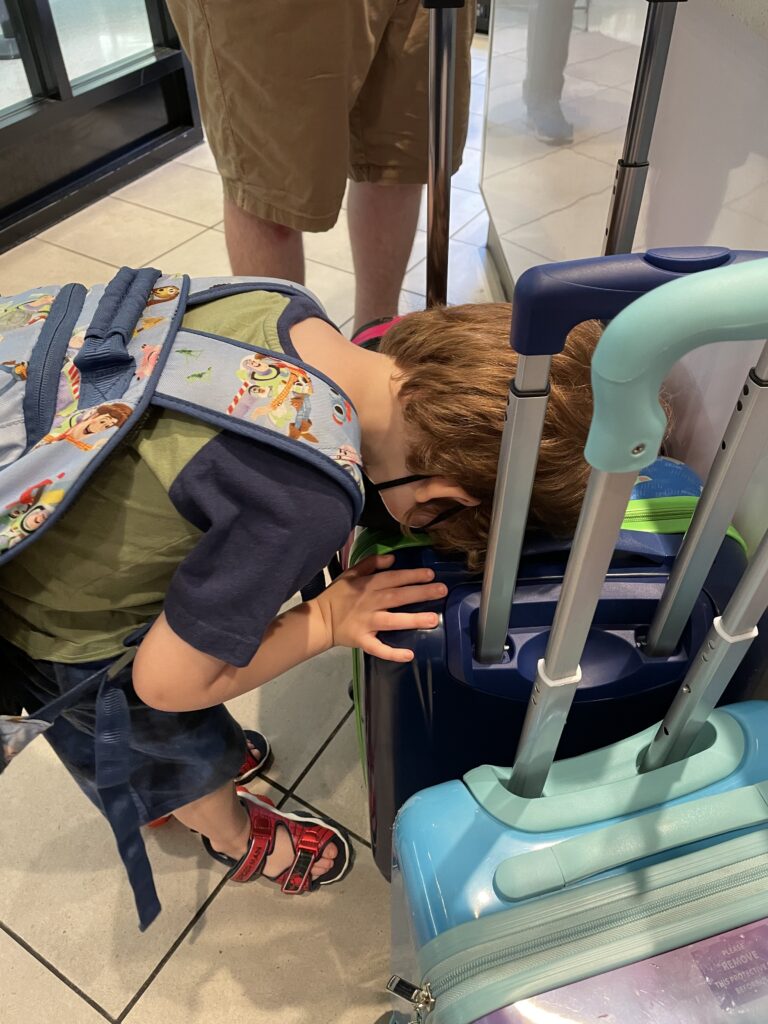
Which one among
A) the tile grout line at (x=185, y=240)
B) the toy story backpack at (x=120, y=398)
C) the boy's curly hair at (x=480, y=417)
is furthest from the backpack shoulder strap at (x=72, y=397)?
the tile grout line at (x=185, y=240)

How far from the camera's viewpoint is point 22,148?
6.92 feet

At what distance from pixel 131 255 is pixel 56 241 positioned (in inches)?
9.6

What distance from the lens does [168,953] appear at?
36.6 inches

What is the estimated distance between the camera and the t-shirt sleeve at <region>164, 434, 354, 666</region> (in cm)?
57

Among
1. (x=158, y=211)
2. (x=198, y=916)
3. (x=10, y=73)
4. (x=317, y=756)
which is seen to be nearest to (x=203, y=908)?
(x=198, y=916)

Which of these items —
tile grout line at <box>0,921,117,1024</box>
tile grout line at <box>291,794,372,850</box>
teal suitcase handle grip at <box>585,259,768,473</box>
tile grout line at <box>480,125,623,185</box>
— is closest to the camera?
teal suitcase handle grip at <box>585,259,768,473</box>

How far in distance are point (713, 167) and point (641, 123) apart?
154mm

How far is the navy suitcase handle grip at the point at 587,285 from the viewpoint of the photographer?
1.28 feet

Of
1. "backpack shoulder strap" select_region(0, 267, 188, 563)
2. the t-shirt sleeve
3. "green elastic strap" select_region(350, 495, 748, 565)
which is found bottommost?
"green elastic strap" select_region(350, 495, 748, 565)

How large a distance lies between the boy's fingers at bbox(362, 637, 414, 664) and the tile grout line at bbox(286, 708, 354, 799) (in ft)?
1.64

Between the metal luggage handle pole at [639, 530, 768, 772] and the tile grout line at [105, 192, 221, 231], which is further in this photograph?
the tile grout line at [105, 192, 221, 231]

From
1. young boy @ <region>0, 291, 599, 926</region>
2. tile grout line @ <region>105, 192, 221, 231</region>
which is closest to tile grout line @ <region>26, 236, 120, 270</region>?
tile grout line @ <region>105, 192, 221, 231</region>

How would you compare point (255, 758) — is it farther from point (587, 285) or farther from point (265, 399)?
point (587, 285)

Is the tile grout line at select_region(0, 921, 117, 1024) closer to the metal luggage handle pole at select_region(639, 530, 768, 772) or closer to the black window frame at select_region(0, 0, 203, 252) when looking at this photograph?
the metal luggage handle pole at select_region(639, 530, 768, 772)
